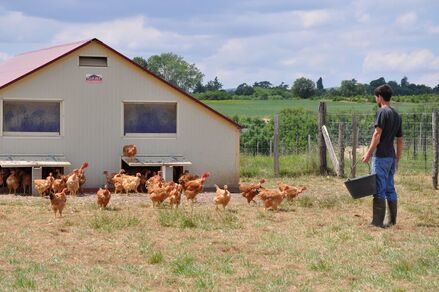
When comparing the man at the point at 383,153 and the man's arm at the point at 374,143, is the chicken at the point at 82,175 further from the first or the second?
the man's arm at the point at 374,143

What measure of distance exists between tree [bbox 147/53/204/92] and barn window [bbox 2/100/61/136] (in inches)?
2197

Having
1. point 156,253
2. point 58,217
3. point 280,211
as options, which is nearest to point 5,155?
point 58,217

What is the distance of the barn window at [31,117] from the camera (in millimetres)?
19797

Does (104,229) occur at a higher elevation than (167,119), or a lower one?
lower

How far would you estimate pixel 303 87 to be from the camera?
268ft

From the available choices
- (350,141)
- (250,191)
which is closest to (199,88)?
(350,141)

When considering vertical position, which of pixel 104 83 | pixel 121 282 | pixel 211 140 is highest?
pixel 104 83

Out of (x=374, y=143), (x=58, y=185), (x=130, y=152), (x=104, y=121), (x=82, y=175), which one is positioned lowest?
(x=58, y=185)

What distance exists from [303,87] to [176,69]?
13.4m

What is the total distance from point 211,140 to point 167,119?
49.3 inches

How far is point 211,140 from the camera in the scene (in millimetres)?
20984

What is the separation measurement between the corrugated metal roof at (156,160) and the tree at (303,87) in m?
62.0

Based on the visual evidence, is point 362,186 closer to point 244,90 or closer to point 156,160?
point 156,160

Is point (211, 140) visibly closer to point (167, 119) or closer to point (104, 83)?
point (167, 119)
